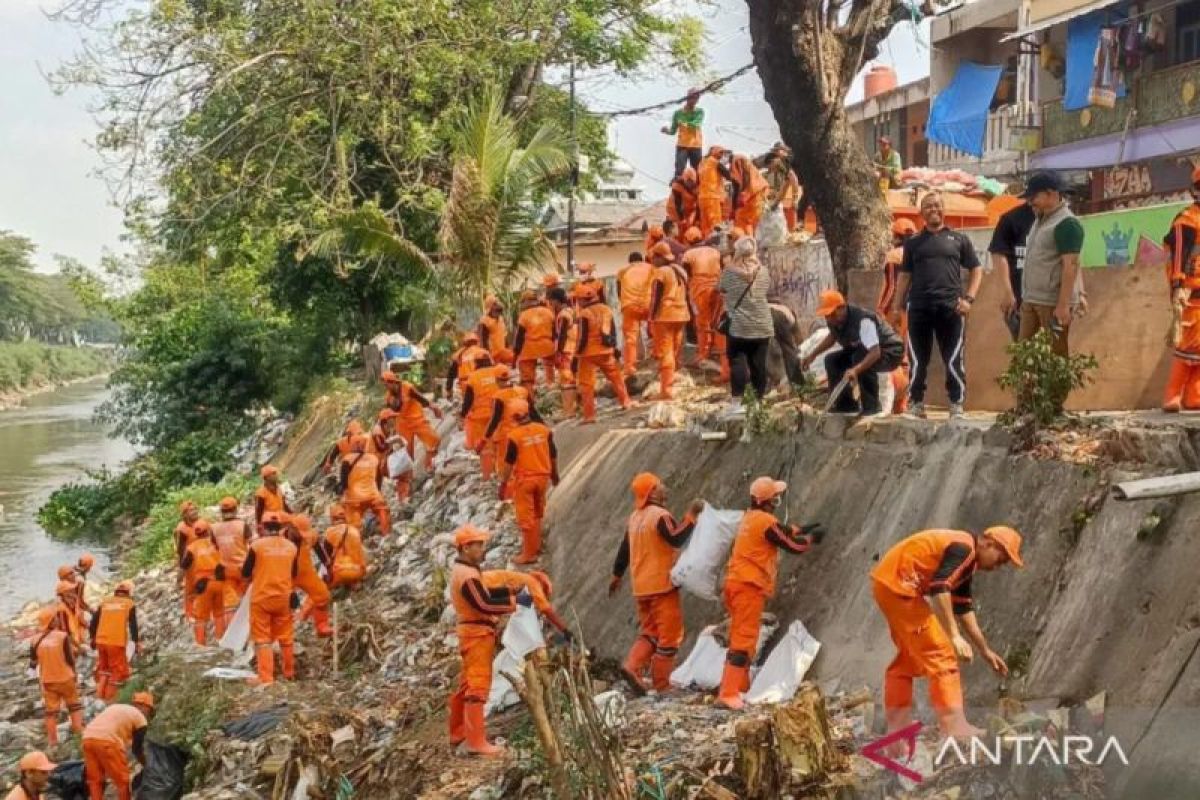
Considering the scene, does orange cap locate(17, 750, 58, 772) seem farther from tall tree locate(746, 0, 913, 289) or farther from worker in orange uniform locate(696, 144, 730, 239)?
worker in orange uniform locate(696, 144, 730, 239)

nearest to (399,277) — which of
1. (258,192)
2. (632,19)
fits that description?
(258,192)

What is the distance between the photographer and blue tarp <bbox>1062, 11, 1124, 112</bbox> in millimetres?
19631

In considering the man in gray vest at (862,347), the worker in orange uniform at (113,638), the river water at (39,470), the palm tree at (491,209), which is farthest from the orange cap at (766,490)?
the river water at (39,470)

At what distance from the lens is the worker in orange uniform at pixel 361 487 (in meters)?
14.4

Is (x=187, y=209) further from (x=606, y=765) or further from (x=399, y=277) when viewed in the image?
(x=606, y=765)

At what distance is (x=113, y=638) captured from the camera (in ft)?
43.3

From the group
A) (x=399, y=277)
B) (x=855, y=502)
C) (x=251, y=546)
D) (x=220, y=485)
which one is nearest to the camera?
(x=855, y=502)

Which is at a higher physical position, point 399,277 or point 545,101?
point 545,101

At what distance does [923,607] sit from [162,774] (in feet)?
22.0

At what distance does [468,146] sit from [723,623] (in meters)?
10.6

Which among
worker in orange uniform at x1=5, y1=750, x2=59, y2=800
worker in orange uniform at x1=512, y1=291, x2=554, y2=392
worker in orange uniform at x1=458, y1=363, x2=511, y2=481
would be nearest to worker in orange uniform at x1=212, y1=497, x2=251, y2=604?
worker in orange uniform at x1=458, y1=363, x2=511, y2=481

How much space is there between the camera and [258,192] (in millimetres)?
21250

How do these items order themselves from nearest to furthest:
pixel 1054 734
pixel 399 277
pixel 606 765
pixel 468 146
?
pixel 1054 734
pixel 606 765
pixel 468 146
pixel 399 277

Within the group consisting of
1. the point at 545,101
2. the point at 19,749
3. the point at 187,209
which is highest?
the point at 545,101
